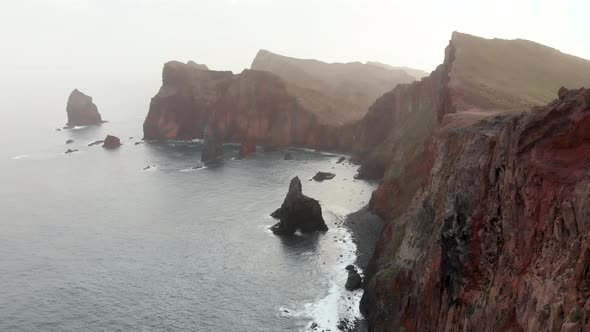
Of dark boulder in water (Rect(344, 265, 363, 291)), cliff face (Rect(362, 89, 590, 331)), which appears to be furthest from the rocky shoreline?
cliff face (Rect(362, 89, 590, 331))

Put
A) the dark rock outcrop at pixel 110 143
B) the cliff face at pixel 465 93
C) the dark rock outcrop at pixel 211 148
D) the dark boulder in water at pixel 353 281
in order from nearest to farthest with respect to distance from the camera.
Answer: the dark boulder in water at pixel 353 281
the cliff face at pixel 465 93
the dark rock outcrop at pixel 211 148
the dark rock outcrop at pixel 110 143

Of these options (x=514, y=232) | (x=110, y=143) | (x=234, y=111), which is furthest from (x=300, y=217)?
(x=110, y=143)

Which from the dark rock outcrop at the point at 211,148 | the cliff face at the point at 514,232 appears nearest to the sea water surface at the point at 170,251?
the dark rock outcrop at the point at 211,148

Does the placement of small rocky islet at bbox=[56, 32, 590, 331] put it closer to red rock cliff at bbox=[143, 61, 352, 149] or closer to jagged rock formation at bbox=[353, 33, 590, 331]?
jagged rock formation at bbox=[353, 33, 590, 331]

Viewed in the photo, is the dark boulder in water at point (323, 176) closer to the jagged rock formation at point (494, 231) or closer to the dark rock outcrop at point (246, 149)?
the dark rock outcrop at point (246, 149)

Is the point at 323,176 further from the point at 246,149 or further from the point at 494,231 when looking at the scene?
the point at 494,231

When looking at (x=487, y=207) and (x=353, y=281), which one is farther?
(x=353, y=281)

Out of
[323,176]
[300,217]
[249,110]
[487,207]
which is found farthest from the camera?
[249,110]
